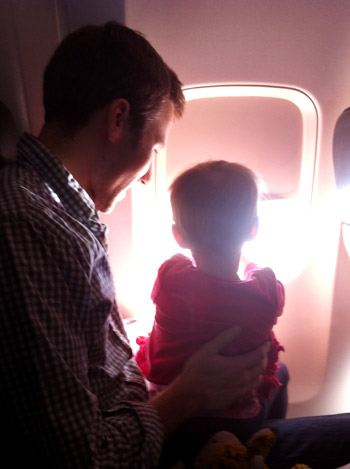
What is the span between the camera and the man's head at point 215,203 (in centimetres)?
97

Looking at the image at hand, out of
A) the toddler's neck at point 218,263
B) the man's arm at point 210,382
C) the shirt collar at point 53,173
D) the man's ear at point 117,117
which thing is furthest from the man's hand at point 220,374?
the man's ear at point 117,117

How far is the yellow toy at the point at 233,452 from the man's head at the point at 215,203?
0.48 meters

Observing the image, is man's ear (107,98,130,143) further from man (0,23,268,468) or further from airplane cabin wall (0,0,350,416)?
airplane cabin wall (0,0,350,416)

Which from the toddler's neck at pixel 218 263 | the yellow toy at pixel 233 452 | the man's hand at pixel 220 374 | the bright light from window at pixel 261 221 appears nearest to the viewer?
the yellow toy at pixel 233 452

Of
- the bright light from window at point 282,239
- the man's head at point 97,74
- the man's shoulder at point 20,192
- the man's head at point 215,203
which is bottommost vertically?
the bright light from window at point 282,239

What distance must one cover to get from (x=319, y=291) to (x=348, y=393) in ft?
1.52

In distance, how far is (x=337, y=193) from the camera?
→ 3.98ft

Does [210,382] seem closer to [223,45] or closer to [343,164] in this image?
[343,164]

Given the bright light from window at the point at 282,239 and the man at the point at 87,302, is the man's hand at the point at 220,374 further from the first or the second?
the bright light from window at the point at 282,239

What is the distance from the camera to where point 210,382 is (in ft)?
2.89

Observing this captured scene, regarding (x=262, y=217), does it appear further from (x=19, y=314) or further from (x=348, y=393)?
(x=19, y=314)

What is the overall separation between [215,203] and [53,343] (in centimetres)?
55

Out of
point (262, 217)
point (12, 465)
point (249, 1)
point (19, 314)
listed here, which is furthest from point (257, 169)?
point (12, 465)

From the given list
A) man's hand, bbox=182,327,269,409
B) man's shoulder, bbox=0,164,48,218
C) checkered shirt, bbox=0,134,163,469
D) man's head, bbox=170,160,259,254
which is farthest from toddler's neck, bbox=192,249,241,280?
man's shoulder, bbox=0,164,48,218
